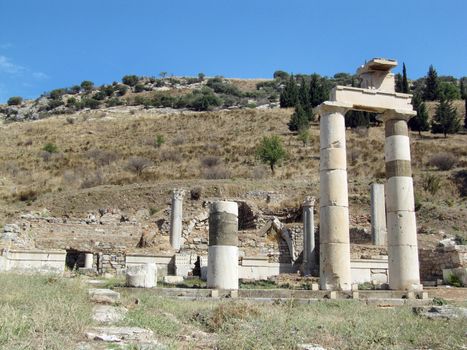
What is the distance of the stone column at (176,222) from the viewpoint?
29.8 metres

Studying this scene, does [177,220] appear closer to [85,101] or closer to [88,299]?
[88,299]

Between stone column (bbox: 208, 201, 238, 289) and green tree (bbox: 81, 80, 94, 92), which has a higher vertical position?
green tree (bbox: 81, 80, 94, 92)

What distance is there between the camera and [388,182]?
15.8m

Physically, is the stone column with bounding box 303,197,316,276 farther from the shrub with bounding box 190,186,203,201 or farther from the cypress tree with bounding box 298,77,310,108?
the cypress tree with bounding box 298,77,310,108

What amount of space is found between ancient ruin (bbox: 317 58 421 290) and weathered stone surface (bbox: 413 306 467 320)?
3.42 meters

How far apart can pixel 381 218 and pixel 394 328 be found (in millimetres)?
21982

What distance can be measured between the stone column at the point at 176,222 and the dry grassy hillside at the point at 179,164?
27.2 feet

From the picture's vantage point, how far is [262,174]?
151 feet

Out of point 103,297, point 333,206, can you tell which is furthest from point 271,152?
point 103,297

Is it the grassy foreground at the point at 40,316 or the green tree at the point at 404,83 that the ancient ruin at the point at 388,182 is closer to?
the grassy foreground at the point at 40,316

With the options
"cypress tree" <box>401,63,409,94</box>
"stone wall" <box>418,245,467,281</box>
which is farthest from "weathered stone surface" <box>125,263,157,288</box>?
"cypress tree" <box>401,63,409,94</box>

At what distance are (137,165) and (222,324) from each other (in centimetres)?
4254

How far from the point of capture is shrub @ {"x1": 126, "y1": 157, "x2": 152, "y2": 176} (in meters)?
49.8

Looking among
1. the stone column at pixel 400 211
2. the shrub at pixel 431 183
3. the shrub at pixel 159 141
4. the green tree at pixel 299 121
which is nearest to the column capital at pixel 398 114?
the stone column at pixel 400 211
